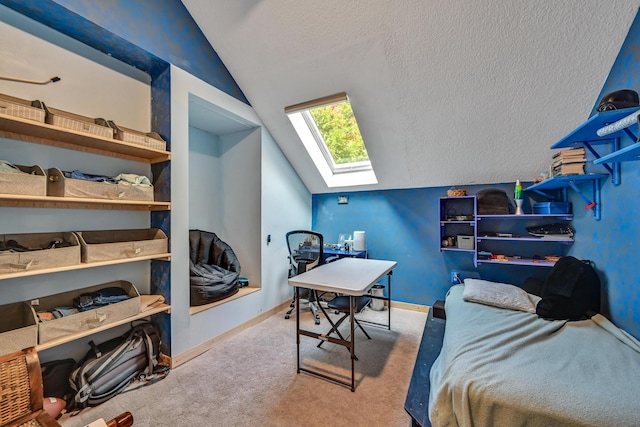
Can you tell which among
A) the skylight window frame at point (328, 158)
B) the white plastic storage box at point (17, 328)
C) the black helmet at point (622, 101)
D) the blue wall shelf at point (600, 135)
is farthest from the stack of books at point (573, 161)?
the white plastic storage box at point (17, 328)

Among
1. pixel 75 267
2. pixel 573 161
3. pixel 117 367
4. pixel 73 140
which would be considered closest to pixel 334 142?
pixel 573 161

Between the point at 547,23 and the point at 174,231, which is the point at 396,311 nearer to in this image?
the point at 174,231

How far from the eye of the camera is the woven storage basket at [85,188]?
1776mm

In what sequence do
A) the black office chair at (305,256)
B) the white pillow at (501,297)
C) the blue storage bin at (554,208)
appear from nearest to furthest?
1. the white pillow at (501,297)
2. the blue storage bin at (554,208)
3. the black office chair at (305,256)

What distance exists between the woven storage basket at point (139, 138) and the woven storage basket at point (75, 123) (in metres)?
0.07

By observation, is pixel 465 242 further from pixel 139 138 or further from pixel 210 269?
pixel 139 138

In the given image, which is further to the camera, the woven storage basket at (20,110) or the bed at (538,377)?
the woven storage basket at (20,110)

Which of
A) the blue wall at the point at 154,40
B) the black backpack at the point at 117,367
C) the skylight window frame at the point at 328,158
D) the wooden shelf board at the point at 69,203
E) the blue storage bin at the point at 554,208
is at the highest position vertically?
the blue wall at the point at 154,40

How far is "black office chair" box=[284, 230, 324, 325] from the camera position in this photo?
336 centimetres

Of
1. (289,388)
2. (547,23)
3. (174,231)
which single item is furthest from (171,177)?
(547,23)

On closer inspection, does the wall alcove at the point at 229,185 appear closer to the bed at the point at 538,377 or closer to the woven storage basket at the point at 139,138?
the woven storage basket at the point at 139,138

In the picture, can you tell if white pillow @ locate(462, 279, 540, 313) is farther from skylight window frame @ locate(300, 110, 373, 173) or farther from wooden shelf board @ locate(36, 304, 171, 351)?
wooden shelf board @ locate(36, 304, 171, 351)

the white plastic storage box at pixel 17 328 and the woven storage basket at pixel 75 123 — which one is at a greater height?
the woven storage basket at pixel 75 123

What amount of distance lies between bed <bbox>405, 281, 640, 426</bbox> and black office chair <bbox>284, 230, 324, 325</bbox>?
1838mm
